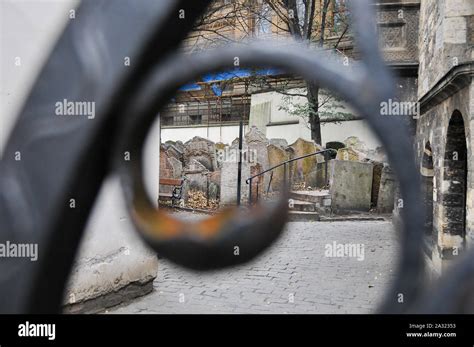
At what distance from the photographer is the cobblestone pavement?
3.52 meters

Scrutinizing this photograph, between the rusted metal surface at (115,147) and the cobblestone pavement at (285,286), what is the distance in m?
2.21

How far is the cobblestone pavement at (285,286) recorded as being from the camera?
3521mm

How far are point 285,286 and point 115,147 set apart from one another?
3.91 m

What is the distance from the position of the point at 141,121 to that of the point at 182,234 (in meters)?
0.14

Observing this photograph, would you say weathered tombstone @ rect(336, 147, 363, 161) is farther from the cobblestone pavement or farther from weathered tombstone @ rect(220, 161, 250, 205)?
the cobblestone pavement

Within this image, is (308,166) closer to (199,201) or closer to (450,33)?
(199,201)

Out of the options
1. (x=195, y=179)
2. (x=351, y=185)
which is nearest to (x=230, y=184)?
(x=195, y=179)

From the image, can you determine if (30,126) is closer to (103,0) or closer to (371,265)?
(103,0)

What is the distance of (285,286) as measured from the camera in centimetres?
422

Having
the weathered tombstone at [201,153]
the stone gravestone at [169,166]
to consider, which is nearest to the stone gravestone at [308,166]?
the weathered tombstone at [201,153]

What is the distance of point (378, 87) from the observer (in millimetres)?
422

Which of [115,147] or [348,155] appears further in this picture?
[348,155]

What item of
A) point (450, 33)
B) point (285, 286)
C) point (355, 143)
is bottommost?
point (285, 286)
